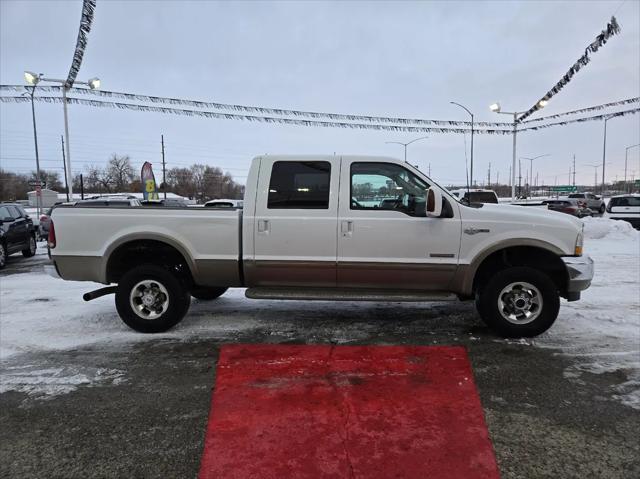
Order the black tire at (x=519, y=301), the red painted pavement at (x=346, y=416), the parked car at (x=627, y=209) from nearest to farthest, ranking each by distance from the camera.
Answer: the red painted pavement at (x=346, y=416) < the black tire at (x=519, y=301) < the parked car at (x=627, y=209)

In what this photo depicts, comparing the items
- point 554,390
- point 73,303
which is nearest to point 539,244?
point 554,390

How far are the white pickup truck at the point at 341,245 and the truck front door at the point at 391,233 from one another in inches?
0.4

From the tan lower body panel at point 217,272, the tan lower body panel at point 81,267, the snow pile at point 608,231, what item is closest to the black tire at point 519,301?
the tan lower body panel at point 217,272

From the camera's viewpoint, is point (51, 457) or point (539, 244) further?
point (539, 244)

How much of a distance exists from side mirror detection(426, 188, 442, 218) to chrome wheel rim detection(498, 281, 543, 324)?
3.89 feet

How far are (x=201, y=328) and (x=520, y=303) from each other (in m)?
3.72

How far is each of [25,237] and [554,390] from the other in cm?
1326

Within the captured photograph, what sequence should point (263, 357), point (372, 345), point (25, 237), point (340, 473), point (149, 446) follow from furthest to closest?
1. point (25, 237)
2. point (372, 345)
3. point (263, 357)
4. point (149, 446)
5. point (340, 473)

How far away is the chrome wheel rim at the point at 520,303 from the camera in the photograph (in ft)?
16.2

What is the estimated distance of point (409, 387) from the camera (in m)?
3.84

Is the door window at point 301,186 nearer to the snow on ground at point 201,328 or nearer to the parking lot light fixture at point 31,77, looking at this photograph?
the snow on ground at point 201,328

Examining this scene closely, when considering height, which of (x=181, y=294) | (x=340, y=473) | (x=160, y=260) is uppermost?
(x=160, y=260)

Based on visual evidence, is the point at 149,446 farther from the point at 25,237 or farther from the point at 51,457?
the point at 25,237

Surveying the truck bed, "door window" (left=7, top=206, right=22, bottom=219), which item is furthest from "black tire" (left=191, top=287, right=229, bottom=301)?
"door window" (left=7, top=206, right=22, bottom=219)
